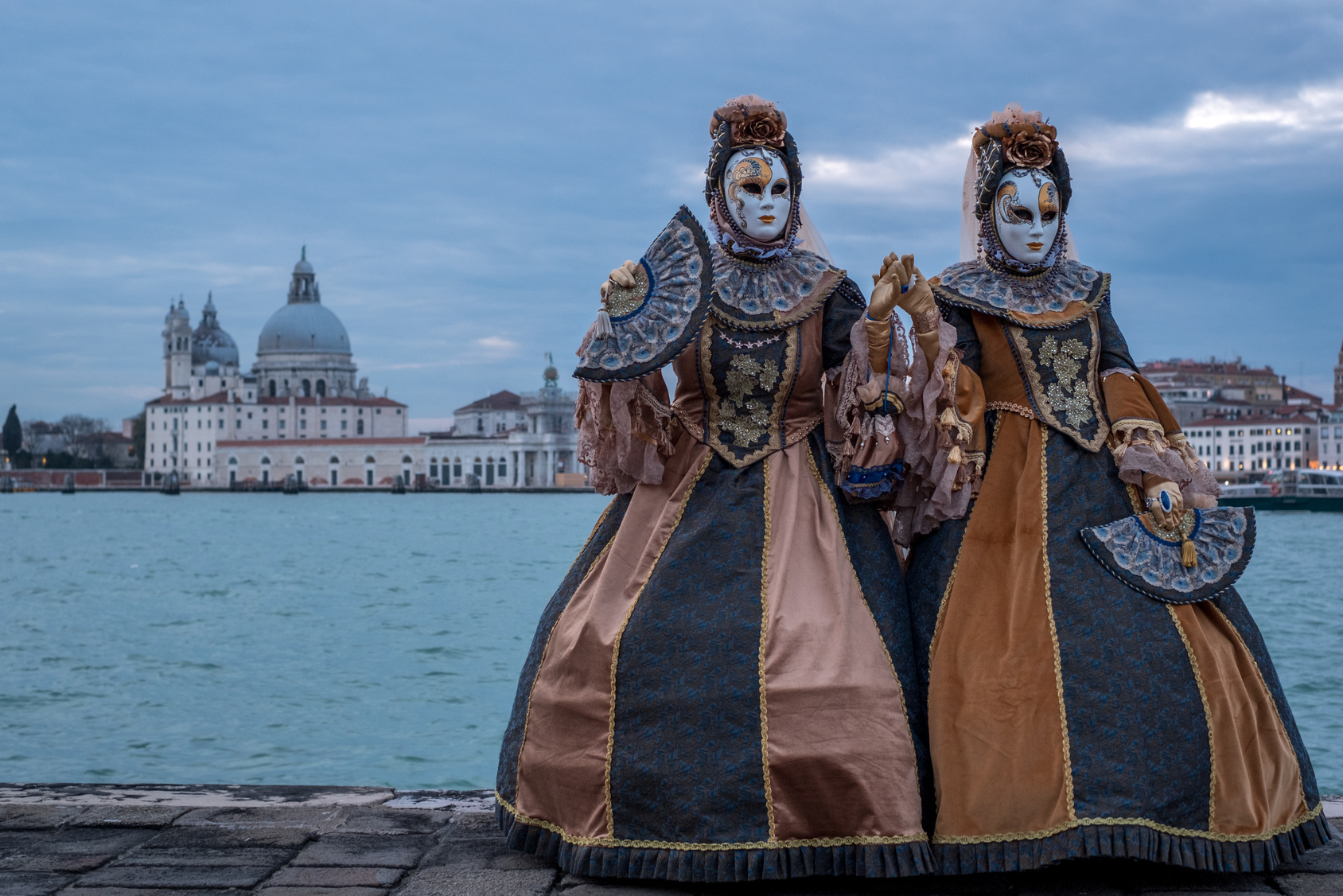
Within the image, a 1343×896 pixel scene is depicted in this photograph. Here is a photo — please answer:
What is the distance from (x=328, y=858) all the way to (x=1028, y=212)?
189cm

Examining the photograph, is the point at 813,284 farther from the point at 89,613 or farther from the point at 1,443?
the point at 1,443

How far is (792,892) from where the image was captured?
88.0 inches

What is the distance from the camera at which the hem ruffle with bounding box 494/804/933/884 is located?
2.18m

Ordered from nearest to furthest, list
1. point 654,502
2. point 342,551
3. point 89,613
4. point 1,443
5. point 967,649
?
1. point 967,649
2. point 654,502
3. point 89,613
4. point 342,551
5. point 1,443

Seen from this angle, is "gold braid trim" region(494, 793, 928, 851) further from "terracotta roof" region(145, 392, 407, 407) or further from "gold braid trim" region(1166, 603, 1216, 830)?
"terracotta roof" region(145, 392, 407, 407)

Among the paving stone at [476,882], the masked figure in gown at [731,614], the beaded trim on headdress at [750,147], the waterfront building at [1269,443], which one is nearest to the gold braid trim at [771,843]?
the masked figure in gown at [731,614]

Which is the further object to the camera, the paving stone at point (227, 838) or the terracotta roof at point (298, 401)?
the terracotta roof at point (298, 401)

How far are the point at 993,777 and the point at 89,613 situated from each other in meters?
14.3

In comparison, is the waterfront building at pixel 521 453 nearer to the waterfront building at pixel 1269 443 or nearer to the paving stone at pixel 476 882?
the waterfront building at pixel 1269 443

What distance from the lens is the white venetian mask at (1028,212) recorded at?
8.81 feet

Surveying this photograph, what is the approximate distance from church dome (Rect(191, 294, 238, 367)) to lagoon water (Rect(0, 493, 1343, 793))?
5990 centimetres

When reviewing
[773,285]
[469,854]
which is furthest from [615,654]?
[773,285]

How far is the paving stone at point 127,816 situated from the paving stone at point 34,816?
0.08 feet

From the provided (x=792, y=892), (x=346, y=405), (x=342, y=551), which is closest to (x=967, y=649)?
(x=792, y=892)
